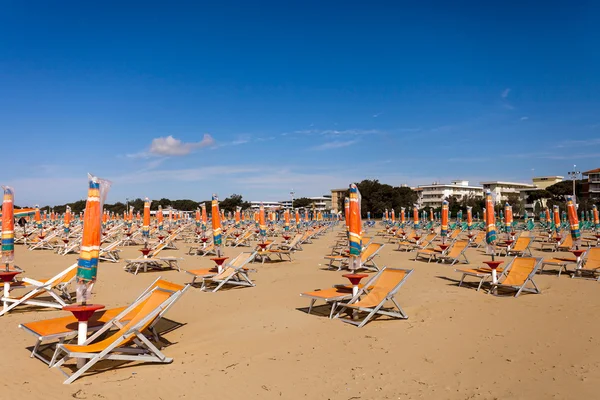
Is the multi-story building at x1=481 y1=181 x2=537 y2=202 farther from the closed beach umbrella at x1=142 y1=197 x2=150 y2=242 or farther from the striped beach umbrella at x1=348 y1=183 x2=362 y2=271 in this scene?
the striped beach umbrella at x1=348 y1=183 x2=362 y2=271

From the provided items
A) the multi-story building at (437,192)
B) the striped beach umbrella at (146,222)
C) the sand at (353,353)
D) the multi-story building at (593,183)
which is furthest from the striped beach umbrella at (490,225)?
the multi-story building at (437,192)

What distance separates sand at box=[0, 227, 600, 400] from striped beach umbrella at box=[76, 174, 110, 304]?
0.82 m

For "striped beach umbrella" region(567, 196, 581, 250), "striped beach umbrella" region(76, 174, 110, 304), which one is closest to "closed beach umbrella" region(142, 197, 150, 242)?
"striped beach umbrella" region(76, 174, 110, 304)

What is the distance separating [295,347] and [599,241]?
1569 centimetres

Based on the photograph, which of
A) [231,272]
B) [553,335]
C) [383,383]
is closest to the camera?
[383,383]

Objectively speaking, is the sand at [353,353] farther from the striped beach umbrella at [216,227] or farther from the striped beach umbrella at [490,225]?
the striped beach umbrella at [216,227]

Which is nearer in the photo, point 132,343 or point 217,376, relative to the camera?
point 217,376

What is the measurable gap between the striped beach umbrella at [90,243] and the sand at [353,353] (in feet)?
2.68

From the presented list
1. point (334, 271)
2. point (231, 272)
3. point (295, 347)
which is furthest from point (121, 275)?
point (295, 347)

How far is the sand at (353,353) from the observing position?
3.67 metres

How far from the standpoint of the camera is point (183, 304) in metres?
A: 7.09

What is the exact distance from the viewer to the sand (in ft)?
12.0

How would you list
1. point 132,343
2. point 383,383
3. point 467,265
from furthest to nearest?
point 467,265 → point 132,343 → point 383,383

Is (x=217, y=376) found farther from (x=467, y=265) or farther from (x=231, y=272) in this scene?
(x=467, y=265)
